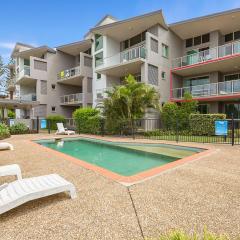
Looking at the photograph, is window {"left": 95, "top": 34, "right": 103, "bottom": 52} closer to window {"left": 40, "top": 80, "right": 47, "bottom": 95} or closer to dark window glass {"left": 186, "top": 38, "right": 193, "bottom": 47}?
window {"left": 40, "top": 80, "right": 47, "bottom": 95}

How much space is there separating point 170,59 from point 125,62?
18.9ft

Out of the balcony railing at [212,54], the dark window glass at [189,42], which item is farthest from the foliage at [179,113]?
the dark window glass at [189,42]

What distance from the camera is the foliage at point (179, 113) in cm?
1780

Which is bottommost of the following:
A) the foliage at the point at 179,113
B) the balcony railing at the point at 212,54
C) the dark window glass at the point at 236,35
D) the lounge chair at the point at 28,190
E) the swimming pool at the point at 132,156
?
the swimming pool at the point at 132,156

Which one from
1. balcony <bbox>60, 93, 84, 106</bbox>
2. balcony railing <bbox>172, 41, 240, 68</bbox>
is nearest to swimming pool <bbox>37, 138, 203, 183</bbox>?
balcony railing <bbox>172, 41, 240, 68</bbox>

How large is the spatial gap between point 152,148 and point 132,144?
1689mm

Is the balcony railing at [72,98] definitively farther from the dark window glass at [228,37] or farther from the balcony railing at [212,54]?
the dark window glass at [228,37]

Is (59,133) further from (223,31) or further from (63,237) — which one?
(223,31)

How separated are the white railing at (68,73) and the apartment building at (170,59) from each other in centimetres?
15

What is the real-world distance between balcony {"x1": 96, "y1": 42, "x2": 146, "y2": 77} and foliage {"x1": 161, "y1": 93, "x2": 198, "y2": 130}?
5.36 meters

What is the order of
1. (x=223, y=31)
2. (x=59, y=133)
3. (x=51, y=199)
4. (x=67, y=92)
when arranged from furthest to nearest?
1. (x=67, y=92)
2. (x=223, y=31)
3. (x=59, y=133)
4. (x=51, y=199)

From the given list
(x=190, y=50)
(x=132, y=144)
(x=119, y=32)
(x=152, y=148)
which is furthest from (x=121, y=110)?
(x=190, y=50)

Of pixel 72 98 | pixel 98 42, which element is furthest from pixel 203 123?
pixel 72 98

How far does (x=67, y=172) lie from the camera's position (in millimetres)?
5934
